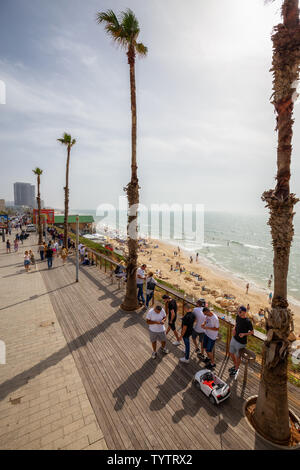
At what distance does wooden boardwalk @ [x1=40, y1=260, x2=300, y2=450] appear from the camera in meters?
3.91

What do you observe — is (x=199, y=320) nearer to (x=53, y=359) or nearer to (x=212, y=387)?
(x=212, y=387)

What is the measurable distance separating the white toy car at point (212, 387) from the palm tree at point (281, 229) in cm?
74

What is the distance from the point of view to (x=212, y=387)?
4676 mm

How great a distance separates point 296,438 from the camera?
4.00 metres

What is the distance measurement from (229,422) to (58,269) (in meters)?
14.4

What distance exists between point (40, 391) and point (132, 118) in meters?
9.89

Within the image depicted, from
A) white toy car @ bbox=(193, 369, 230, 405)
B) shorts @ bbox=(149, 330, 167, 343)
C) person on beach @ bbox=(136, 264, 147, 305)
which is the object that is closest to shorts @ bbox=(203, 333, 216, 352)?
white toy car @ bbox=(193, 369, 230, 405)

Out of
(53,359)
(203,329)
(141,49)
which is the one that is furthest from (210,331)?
(141,49)

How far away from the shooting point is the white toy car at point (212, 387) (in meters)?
4.57

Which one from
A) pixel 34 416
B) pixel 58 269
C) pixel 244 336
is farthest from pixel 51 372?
pixel 58 269

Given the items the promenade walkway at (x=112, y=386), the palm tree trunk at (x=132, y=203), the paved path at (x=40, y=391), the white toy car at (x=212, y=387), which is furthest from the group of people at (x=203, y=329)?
the palm tree trunk at (x=132, y=203)

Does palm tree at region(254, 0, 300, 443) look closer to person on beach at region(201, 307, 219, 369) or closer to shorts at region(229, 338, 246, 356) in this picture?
shorts at region(229, 338, 246, 356)

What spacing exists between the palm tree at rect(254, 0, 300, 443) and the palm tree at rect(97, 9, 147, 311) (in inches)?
226
